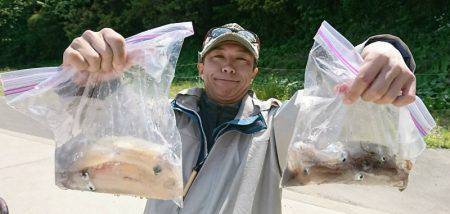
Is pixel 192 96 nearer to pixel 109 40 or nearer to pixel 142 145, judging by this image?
pixel 142 145

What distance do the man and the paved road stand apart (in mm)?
2277

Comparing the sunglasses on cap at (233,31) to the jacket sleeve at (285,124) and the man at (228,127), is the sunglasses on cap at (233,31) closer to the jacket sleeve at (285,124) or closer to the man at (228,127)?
the man at (228,127)

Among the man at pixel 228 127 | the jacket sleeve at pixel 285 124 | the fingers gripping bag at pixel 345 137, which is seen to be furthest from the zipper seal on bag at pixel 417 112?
the jacket sleeve at pixel 285 124

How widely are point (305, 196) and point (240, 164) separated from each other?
8.85ft

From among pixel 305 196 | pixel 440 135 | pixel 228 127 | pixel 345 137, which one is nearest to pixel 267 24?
pixel 440 135

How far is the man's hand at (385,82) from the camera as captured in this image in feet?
4.29

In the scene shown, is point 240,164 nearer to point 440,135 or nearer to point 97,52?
point 97,52

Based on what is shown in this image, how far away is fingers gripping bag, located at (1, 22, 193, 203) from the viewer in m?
1.53

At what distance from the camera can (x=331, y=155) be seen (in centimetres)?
158

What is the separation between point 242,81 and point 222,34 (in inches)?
7.9

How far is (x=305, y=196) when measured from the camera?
14.2 feet

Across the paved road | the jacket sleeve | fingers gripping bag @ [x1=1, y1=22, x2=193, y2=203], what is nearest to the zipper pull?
fingers gripping bag @ [x1=1, y1=22, x2=193, y2=203]

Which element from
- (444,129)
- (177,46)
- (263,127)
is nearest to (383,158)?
(263,127)

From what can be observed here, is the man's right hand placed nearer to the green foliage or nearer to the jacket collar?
the jacket collar
